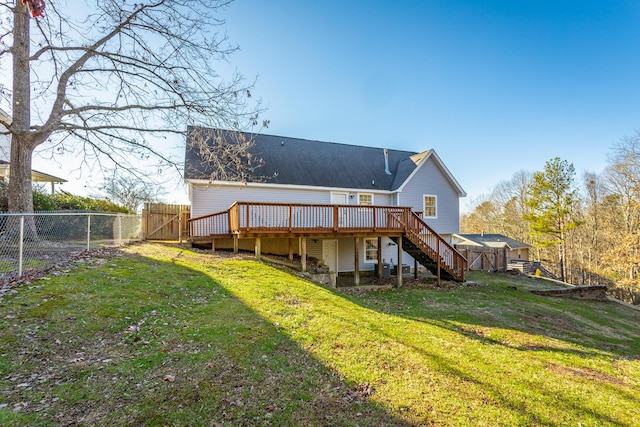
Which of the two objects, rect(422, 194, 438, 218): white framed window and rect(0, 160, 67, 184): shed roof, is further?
rect(422, 194, 438, 218): white framed window

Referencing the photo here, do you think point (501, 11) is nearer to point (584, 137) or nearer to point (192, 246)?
point (584, 137)

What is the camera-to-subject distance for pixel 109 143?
1046 centimetres

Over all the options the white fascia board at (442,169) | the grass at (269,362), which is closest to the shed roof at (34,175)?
the grass at (269,362)

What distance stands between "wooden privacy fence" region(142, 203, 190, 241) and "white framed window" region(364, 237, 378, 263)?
33.6ft

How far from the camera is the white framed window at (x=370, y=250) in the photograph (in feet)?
52.1

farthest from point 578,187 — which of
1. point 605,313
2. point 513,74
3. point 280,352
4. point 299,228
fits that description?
point 280,352

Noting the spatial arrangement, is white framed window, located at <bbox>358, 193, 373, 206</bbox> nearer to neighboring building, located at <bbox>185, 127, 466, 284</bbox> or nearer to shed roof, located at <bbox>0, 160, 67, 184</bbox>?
neighboring building, located at <bbox>185, 127, 466, 284</bbox>

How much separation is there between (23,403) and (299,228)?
854cm

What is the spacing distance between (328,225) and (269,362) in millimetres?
8526

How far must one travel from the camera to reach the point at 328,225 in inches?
487

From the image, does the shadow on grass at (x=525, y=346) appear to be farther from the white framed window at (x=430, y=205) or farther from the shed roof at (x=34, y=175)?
the shed roof at (x=34, y=175)

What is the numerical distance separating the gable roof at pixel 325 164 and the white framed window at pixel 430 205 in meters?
1.73

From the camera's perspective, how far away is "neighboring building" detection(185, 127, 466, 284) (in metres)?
12.0

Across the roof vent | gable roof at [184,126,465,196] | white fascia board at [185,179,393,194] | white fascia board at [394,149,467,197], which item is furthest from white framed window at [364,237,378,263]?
the roof vent
